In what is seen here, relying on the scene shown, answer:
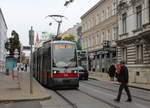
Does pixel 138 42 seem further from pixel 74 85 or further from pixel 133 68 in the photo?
pixel 74 85

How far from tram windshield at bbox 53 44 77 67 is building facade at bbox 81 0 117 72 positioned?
76.9 feet

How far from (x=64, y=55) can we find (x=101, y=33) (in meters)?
35.3

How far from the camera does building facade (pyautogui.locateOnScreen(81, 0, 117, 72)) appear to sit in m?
49.6

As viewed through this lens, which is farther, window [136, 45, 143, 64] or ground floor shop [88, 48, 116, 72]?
ground floor shop [88, 48, 116, 72]

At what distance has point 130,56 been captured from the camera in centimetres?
3975

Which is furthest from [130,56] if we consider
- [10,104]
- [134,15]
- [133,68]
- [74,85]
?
[10,104]

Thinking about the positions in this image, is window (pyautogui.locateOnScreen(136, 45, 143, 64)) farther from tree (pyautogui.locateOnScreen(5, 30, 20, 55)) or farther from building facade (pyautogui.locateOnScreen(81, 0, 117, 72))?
tree (pyautogui.locateOnScreen(5, 30, 20, 55))

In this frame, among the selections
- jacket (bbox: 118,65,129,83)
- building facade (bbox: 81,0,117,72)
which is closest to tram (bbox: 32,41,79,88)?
jacket (bbox: 118,65,129,83)

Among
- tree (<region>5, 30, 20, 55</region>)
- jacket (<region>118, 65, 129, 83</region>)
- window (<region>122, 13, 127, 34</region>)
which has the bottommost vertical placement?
jacket (<region>118, 65, 129, 83</region>)

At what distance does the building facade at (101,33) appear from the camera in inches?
1953

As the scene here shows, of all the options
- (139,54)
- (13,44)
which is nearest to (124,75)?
(139,54)

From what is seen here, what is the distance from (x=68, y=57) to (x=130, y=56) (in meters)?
19.8

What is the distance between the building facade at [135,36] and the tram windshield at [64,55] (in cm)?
1018

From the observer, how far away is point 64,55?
21.1 m
